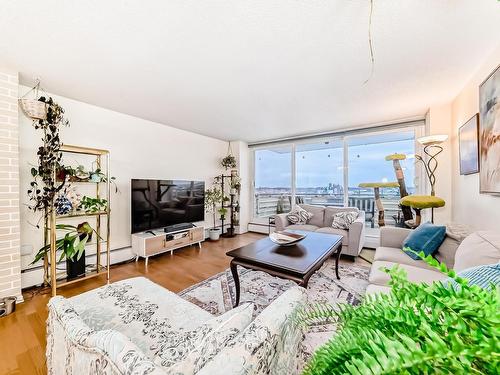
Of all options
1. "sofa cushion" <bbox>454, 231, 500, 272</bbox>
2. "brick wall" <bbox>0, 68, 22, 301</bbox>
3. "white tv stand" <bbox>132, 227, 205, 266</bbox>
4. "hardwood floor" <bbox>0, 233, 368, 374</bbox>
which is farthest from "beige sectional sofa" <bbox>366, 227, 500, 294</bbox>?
"brick wall" <bbox>0, 68, 22, 301</bbox>

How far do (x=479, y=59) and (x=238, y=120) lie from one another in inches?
115

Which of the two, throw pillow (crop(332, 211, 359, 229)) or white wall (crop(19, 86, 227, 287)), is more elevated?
white wall (crop(19, 86, 227, 287))

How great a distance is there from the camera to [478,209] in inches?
85.7

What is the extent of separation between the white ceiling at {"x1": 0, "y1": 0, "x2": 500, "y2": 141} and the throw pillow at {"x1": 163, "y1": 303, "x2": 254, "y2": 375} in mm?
1811

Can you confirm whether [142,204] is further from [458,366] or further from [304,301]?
[458,366]

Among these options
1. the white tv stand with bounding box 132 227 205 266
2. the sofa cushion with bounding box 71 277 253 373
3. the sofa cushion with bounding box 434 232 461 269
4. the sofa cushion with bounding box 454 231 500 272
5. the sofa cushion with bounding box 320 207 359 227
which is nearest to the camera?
the sofa cushion with bounding box 71 277 253 373

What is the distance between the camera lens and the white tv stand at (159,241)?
3225mm

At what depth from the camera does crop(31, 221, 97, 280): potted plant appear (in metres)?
2.38

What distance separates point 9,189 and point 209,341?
2.77 meters

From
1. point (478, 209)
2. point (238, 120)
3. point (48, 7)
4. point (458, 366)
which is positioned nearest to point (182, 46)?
point (48, 7)

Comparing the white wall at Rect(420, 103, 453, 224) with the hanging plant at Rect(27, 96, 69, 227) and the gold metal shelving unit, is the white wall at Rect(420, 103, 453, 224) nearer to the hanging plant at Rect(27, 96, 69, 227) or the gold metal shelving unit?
the gold metal shelving unit

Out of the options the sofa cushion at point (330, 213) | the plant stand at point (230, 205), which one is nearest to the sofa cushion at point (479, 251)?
the sofa cushion at point (330, 213)

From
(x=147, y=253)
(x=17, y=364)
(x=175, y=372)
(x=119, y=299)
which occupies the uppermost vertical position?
(x=175, y=372)

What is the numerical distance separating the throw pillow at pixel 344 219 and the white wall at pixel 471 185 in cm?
126
